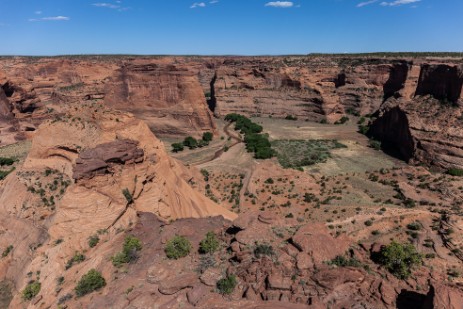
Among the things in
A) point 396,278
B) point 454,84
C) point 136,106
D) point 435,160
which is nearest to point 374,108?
point 454,84

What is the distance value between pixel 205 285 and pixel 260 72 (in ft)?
252

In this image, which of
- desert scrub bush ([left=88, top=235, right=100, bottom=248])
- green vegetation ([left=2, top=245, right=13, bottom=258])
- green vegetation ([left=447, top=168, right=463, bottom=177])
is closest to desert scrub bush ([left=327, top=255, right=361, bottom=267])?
desert scrub bush ([left=88, top=235, right=100, bottom=248])

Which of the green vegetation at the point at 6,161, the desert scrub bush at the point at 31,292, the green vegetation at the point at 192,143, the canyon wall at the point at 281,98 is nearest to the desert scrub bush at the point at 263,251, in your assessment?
the desert scrub bush at the point at 31,292

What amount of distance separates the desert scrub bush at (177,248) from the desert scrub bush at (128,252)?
178cm

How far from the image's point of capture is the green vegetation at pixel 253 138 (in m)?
51.1

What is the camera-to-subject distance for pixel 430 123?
158ft

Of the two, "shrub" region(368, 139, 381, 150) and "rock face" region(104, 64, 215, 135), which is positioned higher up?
"rock face" region(104, 64, 215, 135)

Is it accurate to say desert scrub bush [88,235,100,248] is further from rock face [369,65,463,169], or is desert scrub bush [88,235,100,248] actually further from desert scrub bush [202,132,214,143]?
rock face [369,65,463,169]

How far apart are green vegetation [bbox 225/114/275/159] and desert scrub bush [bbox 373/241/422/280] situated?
1417 inches

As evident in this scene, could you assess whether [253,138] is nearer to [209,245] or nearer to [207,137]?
[207,137]

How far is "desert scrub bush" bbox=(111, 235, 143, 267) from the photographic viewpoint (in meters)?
15.1

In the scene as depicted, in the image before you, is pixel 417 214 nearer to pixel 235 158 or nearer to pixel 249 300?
pixel 249 300

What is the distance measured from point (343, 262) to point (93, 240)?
46.4 feet

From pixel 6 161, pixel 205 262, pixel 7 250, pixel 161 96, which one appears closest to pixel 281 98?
pixel 161 96
